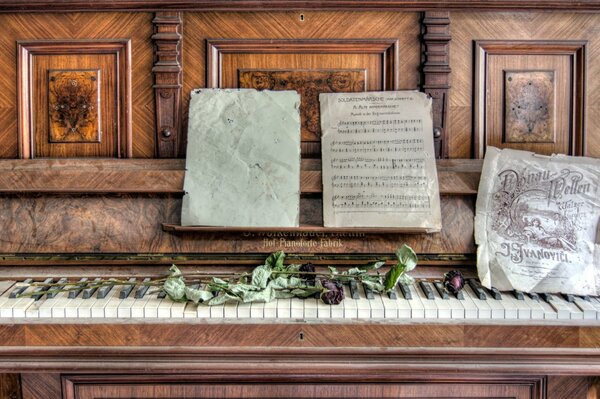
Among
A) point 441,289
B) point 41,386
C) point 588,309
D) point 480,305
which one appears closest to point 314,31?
point 441,289

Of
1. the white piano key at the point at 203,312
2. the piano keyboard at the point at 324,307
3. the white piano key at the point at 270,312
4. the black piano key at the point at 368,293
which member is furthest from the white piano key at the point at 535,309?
the white piano key at the point at 203,312

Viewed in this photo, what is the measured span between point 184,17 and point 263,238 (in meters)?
1.05

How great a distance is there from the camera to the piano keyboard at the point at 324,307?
1606mm

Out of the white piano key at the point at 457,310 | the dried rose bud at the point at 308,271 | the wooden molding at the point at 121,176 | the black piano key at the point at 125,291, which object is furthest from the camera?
the wooden molding at the point at 121,176

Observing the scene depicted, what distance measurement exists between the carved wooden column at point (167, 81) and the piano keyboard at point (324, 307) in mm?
692

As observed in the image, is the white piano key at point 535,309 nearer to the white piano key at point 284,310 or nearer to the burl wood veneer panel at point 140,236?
the burl wood veneer panel at point 140,236

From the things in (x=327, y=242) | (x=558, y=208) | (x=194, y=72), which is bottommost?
(x=327, y=242)

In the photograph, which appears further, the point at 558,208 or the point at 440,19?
the point at 440,19

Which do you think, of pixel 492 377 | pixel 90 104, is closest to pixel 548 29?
pixel 492 377

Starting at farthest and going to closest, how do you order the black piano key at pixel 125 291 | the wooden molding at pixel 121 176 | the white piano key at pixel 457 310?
the wooden molding at pixel 121 176 < the black piano key at pixel 125 291 < the white piano key at pixel 457 310

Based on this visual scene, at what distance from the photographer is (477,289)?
177 centimetres

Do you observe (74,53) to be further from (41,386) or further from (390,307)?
(390,307)

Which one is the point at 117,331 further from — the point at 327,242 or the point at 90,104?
the point at 90,104

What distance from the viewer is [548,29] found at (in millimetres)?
2027
